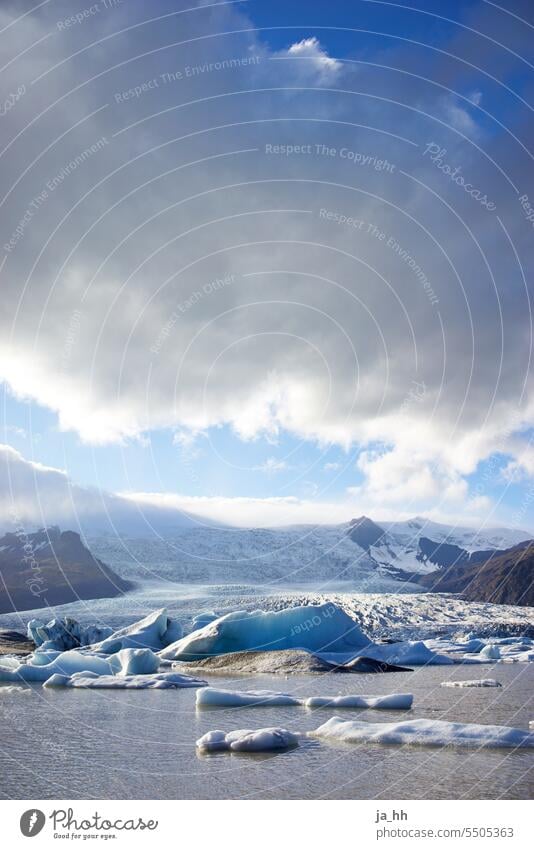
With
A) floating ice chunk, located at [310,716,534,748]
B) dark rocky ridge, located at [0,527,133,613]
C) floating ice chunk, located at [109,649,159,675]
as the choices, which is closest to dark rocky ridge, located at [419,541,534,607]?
dark rocky ridge, located at [0,527,133,613]

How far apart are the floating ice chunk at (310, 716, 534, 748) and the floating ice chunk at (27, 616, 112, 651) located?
106ft

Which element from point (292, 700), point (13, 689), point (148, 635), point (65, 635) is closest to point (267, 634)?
point (148, 635)

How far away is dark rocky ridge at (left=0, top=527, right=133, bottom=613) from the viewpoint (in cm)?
10944

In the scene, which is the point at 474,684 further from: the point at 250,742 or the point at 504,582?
the point at 504,582

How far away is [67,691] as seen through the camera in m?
25.1

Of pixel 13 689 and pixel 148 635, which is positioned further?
pixel 148 635

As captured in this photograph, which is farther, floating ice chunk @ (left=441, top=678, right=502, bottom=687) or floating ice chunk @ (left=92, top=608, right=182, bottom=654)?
floating ice chunk @ (left=92, top=608, right=182, bottom=654)

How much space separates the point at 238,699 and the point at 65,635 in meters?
27.6

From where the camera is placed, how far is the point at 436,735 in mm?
13711

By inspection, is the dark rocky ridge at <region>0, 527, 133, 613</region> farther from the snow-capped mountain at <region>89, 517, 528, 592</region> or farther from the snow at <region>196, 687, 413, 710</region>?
the snow at <region>196, 687, 413, 710</region>

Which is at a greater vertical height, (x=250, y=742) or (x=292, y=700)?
(x=250, y=742)

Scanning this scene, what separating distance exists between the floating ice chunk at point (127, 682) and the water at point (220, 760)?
15.2 ft

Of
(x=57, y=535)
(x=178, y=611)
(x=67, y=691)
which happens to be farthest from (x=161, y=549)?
(x=67, y=691)

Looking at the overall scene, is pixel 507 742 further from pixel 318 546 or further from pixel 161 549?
pixel 318 546
